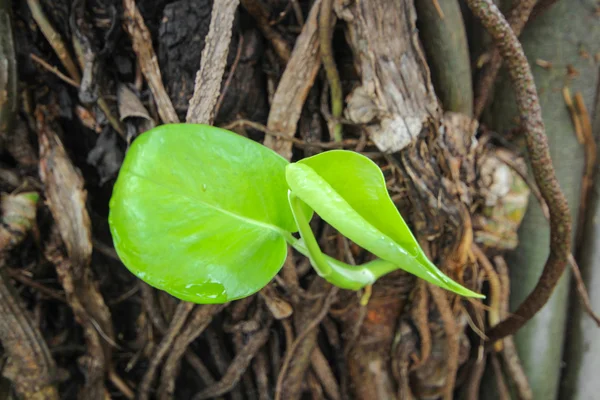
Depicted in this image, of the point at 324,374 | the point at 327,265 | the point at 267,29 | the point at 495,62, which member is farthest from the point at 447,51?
the point at 324,374

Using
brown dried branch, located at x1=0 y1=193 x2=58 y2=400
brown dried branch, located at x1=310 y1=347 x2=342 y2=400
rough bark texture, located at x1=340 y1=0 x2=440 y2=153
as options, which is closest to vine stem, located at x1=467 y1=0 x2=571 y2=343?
rough bark texture, located at x1=340 y1=0 x2=440 y2=153

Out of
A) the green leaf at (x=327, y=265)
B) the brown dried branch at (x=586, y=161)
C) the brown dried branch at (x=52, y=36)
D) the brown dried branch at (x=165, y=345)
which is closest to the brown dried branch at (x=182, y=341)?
the brown dried branch at (x=165, y=345)

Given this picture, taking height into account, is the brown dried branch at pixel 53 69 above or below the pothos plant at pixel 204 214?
above

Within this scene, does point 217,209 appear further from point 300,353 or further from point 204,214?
point 300,353

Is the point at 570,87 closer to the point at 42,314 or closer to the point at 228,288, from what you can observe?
the point at 228,288

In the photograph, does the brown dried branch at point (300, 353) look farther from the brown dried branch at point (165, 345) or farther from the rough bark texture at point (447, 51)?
the rough bark texture at point (447, 51)

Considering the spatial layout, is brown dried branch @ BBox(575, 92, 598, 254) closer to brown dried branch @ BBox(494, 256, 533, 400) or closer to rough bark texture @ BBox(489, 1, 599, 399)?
rough bark texture @ BBox(489, 1, 599, 399)
